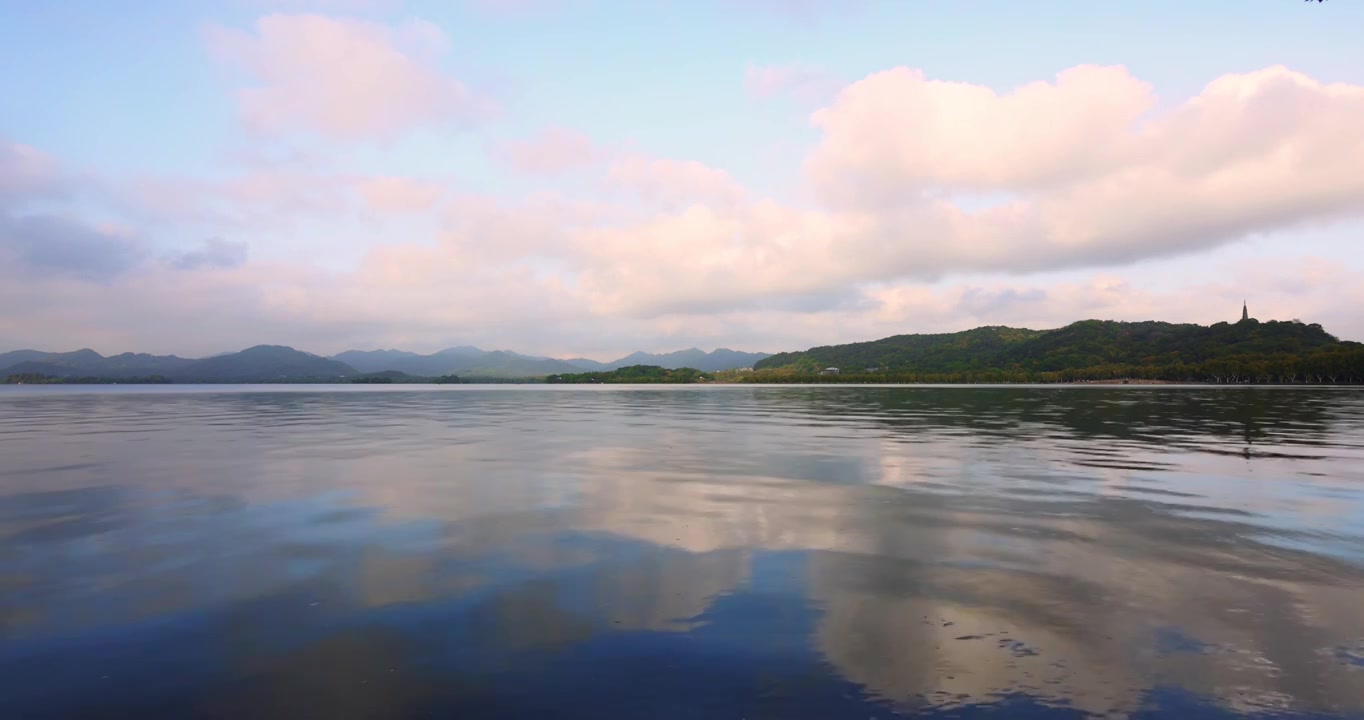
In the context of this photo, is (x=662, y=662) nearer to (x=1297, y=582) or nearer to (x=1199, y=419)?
(x=1297, y=582)

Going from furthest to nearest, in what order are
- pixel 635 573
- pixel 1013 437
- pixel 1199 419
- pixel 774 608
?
pixel 1199 419
pixel 1013 437
pixel 635 573
pixel 774 608

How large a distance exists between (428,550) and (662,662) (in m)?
6.81

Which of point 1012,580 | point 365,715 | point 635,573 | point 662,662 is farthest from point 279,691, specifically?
point 1012,580

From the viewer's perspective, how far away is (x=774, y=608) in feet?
30.1

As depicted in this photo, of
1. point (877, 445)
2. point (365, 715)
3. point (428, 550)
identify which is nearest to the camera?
point (365, 715)

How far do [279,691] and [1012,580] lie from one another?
10.1 meters

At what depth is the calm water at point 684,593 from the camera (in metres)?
6.65

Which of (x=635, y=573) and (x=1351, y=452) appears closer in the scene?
(x=635, y=573)

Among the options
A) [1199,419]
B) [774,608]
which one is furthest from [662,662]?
[1199,419]

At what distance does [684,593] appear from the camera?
988 centimetres

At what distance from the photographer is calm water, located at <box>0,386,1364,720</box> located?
6.65 metres

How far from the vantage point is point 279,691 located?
21.9 ft

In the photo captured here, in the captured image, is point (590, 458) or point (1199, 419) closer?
point (590, 458)

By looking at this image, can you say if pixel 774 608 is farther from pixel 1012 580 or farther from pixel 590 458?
pixel 590 458
